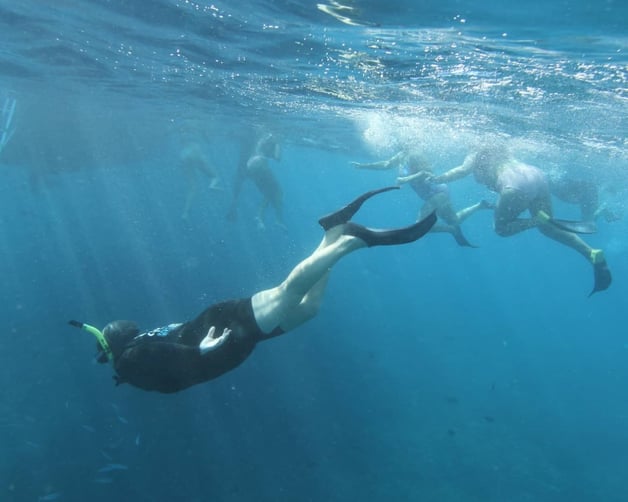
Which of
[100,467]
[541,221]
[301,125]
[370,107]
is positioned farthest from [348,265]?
[100,467]

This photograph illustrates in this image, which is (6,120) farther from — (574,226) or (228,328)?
(574,226)

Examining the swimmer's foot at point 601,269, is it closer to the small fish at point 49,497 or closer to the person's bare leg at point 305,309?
the person's bare leg at point 305,309

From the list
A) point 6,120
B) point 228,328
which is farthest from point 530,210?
point 6,120

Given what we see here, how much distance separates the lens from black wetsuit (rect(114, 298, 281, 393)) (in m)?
4.93

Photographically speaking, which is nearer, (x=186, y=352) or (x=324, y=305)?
(x=186, y=352)

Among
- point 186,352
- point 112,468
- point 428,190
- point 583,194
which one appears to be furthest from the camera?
point 583,194

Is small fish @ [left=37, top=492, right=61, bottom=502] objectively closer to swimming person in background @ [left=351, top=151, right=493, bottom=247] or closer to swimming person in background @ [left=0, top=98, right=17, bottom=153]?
swimming person in background @ [left=351, top=151, right=493, bottom=247]

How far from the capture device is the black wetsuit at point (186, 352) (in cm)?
493

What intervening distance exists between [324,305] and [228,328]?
1624 cm

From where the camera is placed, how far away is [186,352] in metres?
4.92

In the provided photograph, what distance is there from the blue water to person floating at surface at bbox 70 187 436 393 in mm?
5446

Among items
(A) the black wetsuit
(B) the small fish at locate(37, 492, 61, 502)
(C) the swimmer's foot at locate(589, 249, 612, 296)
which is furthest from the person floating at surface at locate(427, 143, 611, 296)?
(B) the small fish at locate(37, 492, 61, 502)

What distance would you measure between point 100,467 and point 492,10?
12506 mm

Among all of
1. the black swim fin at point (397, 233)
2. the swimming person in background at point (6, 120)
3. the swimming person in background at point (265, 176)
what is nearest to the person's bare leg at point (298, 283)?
the black swim fin at point (397, 233)
